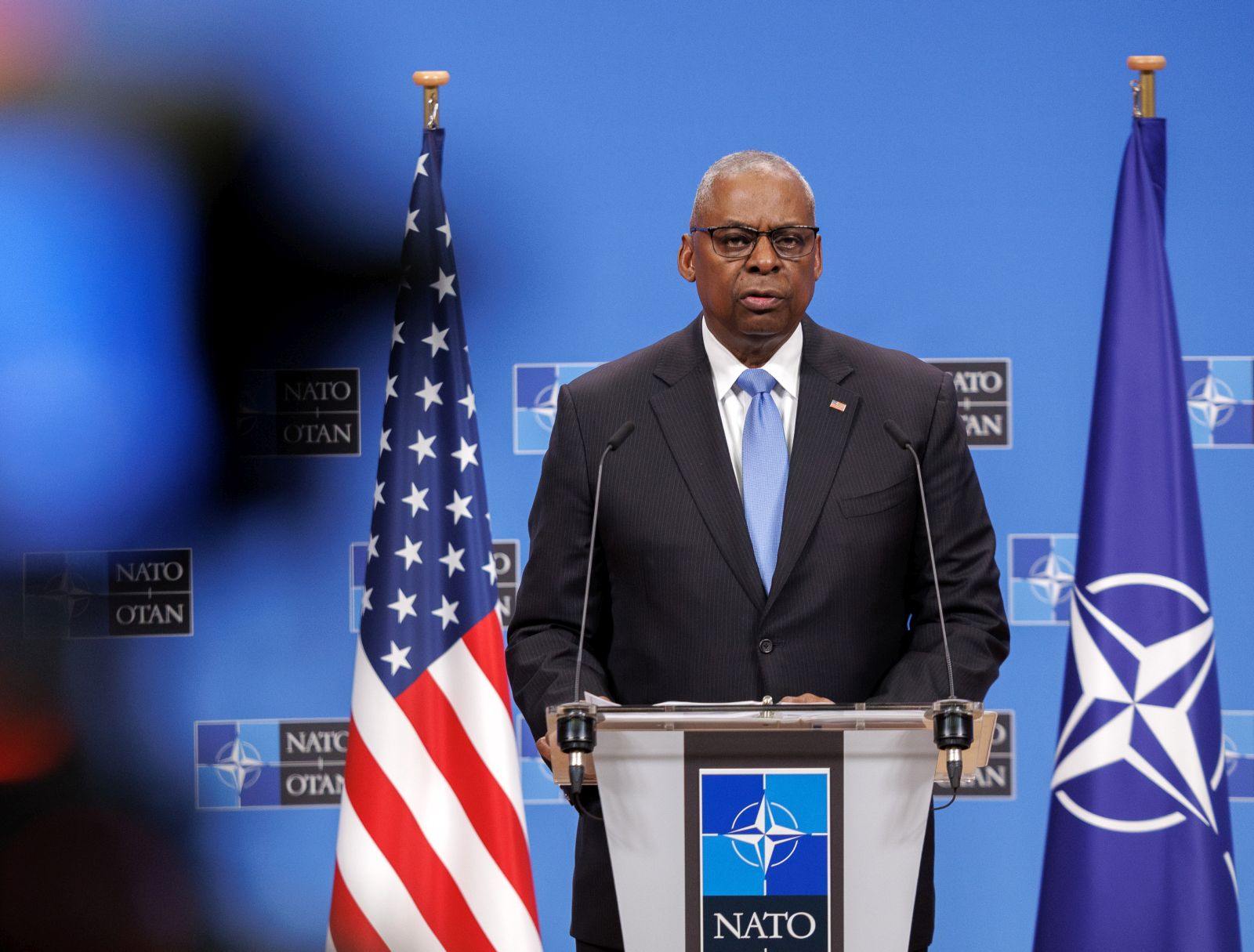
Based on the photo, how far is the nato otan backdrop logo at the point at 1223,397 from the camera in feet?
12.7

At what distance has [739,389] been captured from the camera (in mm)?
2340

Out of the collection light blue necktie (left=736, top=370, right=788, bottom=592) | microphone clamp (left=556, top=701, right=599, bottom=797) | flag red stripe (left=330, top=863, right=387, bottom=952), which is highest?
light blue necktie (left=736, top=370, right=788, bottom=592)

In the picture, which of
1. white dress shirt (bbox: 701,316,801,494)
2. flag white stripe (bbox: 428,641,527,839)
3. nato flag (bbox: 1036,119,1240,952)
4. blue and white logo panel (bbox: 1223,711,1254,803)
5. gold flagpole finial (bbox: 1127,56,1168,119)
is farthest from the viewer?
blue and white logo panel (bbox: 1223,711,1254,803)

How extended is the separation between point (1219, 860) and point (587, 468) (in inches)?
73.9

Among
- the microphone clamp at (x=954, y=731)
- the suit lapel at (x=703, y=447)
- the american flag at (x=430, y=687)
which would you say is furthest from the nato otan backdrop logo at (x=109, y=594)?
the microphone clamp at (x=954, y=731)

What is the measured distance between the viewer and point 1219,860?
326 centimetres

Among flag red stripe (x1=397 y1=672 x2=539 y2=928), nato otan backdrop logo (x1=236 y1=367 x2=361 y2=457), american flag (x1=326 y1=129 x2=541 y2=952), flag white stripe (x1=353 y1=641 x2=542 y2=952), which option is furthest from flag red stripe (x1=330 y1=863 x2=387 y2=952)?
nato otan backdrop logo (x1=236 y1=367 x2=361 y2=457)

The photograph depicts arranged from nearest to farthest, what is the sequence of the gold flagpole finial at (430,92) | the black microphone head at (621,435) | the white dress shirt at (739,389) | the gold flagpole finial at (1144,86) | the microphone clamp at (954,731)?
the microphone clamp at (954,731) < the black microphone head at (621,435) < the white dress shirt at (739,389) < the gold flagpole finial at (1144,86) < the gold flagpole finial at (430,92)

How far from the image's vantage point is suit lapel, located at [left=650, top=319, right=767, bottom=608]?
2.17m

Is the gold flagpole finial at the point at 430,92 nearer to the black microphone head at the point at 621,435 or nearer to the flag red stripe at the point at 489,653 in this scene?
the flag red stripe at the point at 489,653

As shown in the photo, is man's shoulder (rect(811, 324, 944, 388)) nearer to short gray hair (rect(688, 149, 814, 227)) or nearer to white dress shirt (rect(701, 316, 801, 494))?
white dress shirt (rect(701, 316, 801, 494))

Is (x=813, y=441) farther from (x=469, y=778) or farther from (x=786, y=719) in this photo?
(x=469, y=778)

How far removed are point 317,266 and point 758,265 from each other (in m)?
2.08

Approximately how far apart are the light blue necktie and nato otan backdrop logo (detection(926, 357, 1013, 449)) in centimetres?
172
